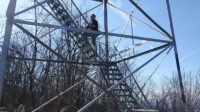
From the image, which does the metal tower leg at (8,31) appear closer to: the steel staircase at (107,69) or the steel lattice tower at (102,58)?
the steel lattice tower at (102,58)

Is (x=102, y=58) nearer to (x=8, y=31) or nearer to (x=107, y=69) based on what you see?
(x=107, y=69)

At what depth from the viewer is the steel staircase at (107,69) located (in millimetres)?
12773

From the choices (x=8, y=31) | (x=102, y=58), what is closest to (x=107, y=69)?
(x=102, y=58)

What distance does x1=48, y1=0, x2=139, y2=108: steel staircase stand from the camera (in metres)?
12.8

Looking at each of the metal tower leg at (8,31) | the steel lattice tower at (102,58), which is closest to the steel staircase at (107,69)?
the steel lattice tower at (102,58)

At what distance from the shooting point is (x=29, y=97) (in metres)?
24.2

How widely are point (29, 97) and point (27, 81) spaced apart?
2416 millimetres

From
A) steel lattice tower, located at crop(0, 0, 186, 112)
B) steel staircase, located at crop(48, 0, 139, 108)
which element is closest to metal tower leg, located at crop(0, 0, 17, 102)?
steel lattice tower, located at crop(0, 0, 186, 112)

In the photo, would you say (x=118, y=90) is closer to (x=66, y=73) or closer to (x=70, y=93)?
(x=70, y=93)

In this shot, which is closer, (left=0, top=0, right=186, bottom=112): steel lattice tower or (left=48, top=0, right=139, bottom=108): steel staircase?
(left=0, top=0, right=186, bottom=112): steel lattice tower

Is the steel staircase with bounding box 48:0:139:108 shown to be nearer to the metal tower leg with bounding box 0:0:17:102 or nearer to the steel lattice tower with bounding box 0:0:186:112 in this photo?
the steel lattice tower with bounding box 0:0:186:112

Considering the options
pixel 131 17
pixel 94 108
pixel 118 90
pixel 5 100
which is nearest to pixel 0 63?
pixel 118 90

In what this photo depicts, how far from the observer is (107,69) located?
13508 mm

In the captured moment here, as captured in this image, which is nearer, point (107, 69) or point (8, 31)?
point (8, 31)
